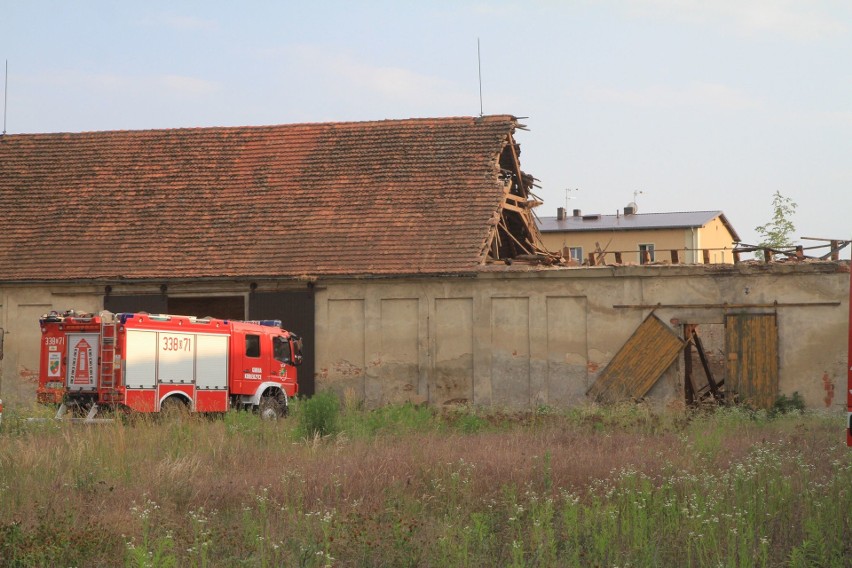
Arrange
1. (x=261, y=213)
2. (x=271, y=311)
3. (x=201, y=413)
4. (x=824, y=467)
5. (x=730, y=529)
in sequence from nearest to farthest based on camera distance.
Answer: (x=730, y=529)
(x=824, y=467)
(x=201, y=413)
(x=271, y=311)
(x=261, y=213)

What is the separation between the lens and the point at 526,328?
2702cm

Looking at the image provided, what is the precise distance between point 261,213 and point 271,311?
354 centimetres

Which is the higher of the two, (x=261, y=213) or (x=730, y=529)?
(x=261, y=213)

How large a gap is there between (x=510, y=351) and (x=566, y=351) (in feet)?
4.44

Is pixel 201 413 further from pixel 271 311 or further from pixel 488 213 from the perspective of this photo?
pixel 488 213

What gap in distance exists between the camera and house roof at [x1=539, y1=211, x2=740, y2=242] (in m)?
63.7

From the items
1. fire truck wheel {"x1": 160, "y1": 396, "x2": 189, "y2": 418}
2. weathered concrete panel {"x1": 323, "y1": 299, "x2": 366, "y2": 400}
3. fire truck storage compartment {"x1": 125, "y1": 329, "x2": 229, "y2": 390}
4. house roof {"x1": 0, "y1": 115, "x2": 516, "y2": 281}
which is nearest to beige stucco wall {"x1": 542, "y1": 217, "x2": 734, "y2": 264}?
house roof {"x1": 0, "y1": 115, "x2": 516, "y2": 281}

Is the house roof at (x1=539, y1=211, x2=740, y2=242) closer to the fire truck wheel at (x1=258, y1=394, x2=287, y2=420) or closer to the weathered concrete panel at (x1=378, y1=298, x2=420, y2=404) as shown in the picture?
the weathered concrete panel at (x1=378, y1=298, x2=420, y2=404)

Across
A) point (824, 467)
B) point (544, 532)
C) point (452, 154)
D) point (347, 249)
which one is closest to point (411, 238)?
point (347, 249)

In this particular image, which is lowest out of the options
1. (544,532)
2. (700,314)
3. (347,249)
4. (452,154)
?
(544,532)

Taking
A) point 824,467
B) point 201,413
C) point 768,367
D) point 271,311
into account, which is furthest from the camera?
point 271,311

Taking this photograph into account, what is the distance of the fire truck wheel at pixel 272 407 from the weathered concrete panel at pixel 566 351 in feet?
20.8

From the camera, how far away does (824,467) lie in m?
13.3

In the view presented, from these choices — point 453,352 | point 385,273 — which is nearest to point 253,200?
point 385,273
